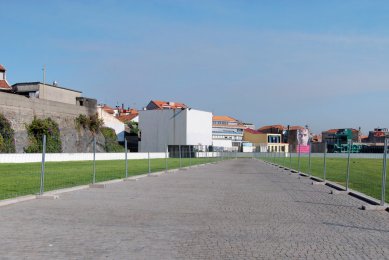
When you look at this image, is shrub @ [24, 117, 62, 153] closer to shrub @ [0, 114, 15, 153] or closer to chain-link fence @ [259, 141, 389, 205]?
shrub @ [0, 114, 15, 153]

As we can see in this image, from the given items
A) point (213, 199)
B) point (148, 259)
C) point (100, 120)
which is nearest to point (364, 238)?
point (148, 259)

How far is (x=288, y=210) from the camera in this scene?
12.1 metres

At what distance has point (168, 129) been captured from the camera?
94.8m

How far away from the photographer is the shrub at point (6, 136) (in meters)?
49.9

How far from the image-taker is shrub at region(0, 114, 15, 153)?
164 feet

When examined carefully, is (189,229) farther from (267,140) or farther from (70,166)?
(267,140)

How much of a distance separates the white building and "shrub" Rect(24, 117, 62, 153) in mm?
35347

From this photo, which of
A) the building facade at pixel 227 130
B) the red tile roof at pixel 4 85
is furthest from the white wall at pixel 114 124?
the building facade at pixel 227 130

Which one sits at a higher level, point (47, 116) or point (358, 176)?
point (47, 116)

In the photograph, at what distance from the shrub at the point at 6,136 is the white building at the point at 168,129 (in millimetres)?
43833

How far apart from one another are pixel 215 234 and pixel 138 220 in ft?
6.73

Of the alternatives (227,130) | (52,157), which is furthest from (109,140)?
(227,130)

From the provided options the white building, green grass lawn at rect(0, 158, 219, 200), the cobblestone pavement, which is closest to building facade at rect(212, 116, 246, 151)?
the white building

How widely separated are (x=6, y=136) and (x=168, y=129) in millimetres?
46289
